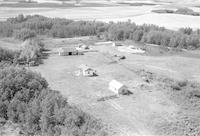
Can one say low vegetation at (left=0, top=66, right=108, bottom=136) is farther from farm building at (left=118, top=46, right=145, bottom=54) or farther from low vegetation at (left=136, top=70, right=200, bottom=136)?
farm building at (left=118, top=46, right=145, bottom=54)

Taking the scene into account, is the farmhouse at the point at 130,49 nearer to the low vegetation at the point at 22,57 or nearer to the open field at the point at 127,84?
the open field at the point at 127,84

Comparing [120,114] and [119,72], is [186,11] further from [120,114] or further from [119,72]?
[120,114]

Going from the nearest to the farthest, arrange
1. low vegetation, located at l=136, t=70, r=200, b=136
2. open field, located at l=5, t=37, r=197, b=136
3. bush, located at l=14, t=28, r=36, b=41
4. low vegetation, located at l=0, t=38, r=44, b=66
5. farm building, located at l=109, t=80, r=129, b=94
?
low vegetation, located at l=136, t=70, r=200, b=136, open field, located at l=5, t=37, r=197, b=136, farm building, located at l=109, t=80, r=129, b=94, low vegetation, located at l=0, t=38, r=44, b=66, bush, located at l=14, t=28, r=36, b=41

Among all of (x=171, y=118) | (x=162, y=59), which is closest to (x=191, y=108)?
(x=171, y=118)

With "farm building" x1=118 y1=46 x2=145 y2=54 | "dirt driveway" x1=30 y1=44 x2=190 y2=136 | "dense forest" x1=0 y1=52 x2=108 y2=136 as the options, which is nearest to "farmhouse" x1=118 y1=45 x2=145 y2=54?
"farm building" x1=118 y1=46 x2=145 y2=54

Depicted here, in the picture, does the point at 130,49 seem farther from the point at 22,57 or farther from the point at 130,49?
the point at 22,57

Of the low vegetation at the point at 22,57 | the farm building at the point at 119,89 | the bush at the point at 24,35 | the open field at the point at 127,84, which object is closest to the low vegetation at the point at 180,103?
the open field at the point at 127,84

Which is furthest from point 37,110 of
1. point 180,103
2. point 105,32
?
point 105,32
